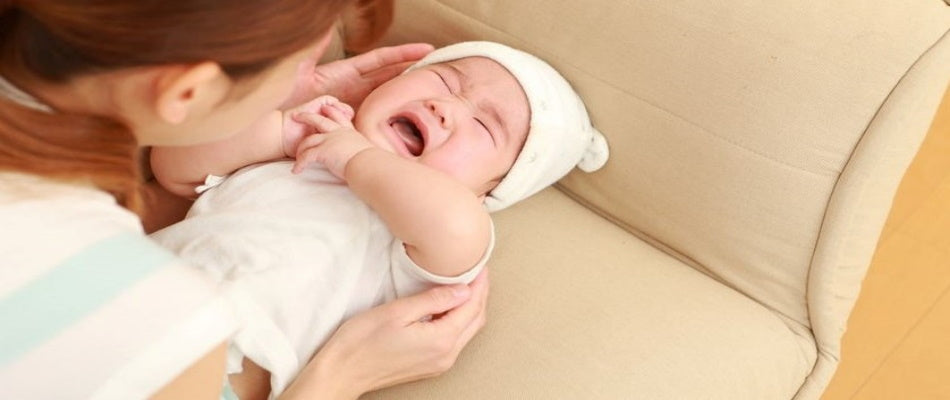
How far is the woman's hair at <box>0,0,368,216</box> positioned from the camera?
55cm

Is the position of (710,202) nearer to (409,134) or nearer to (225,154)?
(409,134)

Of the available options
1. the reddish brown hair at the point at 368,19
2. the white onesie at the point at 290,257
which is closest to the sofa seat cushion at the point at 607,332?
the white onesie at the point at 290,257

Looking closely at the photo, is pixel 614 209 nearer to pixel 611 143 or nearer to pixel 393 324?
pixel 611 143

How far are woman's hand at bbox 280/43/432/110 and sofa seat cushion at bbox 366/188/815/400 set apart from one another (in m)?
0.29

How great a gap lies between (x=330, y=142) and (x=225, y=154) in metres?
0.17

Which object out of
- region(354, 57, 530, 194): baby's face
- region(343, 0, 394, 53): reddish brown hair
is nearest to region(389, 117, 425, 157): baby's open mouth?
region(354, 57, 530, 194): baby's face

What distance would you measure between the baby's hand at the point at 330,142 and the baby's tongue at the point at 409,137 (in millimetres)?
70

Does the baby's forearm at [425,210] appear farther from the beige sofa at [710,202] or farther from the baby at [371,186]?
the beige sofa at [710,202]

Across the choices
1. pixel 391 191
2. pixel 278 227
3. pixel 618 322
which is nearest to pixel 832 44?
pixel 618 322

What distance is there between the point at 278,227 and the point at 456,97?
0.32 metres

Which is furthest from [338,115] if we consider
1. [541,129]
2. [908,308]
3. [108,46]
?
[908,308]

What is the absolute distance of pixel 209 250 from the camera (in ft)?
3.45

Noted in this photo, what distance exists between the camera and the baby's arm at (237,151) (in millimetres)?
1167

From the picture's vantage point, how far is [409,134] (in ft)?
4.02
